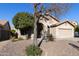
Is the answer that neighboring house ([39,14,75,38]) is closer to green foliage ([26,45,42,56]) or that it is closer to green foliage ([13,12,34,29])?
green foliage ([13,12,34,29])

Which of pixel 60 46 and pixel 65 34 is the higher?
pixel 65 34

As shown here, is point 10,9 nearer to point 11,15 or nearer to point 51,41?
point 11,15

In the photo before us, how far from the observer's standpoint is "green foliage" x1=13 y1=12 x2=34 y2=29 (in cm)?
653

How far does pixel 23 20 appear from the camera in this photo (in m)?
7.37

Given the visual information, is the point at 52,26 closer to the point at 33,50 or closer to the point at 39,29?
the point at 39,29

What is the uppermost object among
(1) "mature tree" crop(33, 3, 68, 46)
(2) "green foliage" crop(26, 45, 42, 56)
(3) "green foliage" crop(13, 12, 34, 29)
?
(1) "mature tree" crop(33, 3, 68, 46)

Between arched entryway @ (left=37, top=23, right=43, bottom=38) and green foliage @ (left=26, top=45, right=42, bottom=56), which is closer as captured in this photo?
green foliage @ (left=26, top=45, right=42, bottom=56)

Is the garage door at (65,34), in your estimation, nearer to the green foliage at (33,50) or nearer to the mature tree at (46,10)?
the mature tree at (46,10)

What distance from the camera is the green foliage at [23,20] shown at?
653cm

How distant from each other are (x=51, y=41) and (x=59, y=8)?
131 cm

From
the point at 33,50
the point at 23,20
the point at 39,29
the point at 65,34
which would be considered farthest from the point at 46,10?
the point at 65,34

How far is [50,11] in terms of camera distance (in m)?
6.22

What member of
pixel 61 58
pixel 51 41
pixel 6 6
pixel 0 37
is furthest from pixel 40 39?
pixel 61 58

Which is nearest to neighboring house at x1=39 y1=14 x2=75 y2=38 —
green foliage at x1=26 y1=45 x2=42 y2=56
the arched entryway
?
the arched entryway
